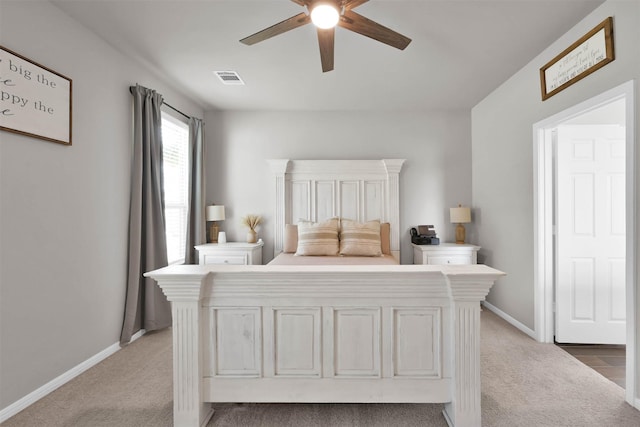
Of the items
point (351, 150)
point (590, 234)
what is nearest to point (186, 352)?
point (590, 234)

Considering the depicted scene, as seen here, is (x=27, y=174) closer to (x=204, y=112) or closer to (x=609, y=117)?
(x=204, y=112)

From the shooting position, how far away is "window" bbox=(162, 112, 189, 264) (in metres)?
3.96

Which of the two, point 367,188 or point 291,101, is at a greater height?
point 291,101

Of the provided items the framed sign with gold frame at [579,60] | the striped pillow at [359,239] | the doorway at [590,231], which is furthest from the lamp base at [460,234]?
the framed sign with gold frame at [579,60]

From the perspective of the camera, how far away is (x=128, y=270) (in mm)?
3082

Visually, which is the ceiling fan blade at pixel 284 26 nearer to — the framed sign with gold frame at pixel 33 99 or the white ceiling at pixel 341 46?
the white ceiling at pixel 341 46

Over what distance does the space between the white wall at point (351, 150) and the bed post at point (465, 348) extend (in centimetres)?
305

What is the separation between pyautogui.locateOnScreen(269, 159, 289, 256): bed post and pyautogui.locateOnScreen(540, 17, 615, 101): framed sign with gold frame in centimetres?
296

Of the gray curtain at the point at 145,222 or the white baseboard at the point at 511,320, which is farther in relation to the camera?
the white baseboard at the point at 511,320

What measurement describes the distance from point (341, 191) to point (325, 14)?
2968 mm

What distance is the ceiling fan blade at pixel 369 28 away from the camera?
6.21 feet

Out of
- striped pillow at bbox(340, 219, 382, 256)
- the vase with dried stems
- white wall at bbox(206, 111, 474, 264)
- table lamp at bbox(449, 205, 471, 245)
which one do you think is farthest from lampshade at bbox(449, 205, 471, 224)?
the vase with dried stems

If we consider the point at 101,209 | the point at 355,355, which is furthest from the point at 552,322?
the point at 101,209

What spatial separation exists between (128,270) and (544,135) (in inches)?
157
